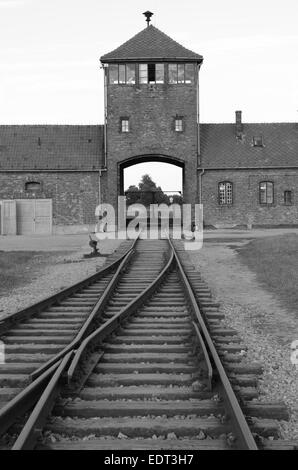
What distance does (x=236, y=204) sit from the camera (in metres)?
38.9

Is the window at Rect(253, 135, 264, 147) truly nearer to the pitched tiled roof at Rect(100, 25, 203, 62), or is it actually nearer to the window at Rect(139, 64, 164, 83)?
the pitched tiled roof at Rect(100, 25, 203, 62)

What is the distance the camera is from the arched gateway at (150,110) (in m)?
37.3

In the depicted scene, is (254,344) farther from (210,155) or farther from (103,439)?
(210,155)

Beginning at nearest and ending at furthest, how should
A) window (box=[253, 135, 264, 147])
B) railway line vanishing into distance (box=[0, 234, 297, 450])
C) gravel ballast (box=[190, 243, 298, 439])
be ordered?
railway line vanishing into distance (box=[0, 234, 297, 450]) < gravel ballast (box=[190, 243, 298, 439]) < window (box=[253, 135, 264, 147])

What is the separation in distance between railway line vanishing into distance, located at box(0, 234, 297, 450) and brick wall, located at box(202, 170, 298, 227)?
29.6m

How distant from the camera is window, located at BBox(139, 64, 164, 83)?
122 ft

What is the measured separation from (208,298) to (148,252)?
1000 cm

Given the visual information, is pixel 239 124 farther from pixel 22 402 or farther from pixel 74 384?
pixel 22 402

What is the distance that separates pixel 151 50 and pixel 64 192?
10740mm

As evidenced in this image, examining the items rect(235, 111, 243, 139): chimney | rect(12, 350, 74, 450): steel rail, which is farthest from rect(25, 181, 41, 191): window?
rect(12, 350, 74, 450): steel rail

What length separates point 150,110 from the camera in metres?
37.7

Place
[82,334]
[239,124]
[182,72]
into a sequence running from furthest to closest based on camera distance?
[239,124] → [182,72] → [82,334]

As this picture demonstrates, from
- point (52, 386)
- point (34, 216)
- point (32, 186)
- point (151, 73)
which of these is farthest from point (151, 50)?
point (52, 386)

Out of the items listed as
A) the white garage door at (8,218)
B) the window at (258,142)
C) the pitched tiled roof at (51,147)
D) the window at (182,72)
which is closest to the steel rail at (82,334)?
the white garage door at (8,218)
